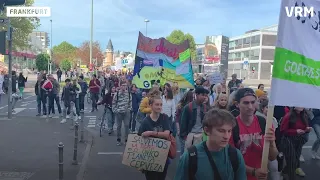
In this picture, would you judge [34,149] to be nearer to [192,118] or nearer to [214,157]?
[192,118]

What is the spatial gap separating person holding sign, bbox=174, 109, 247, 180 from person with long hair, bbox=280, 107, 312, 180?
429 cm

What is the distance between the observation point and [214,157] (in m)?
2.78

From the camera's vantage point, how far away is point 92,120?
50.8 ft

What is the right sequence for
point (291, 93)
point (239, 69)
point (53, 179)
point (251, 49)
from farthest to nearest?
1. point (239, 69)
2. point (251, 49)
3. point (53, 179)
4. point (291, 93)

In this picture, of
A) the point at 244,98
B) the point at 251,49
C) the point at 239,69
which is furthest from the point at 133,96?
the point at 239,69

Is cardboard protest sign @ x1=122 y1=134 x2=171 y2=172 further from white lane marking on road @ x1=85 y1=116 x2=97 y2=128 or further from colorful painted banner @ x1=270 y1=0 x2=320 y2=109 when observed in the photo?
white lane marking on road @ x1=85 y1=116 x2=97 y2=128

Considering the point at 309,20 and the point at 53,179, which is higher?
the point at 309,20

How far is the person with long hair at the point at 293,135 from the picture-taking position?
6.70 metres

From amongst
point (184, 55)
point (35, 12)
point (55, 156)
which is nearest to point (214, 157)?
point (55, 156)

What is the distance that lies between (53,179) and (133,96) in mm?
5779

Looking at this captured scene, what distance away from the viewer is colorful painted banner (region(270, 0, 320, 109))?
3.45 metres

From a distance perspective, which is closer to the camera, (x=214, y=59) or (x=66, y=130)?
(x=66, y=130)

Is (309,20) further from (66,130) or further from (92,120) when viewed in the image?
(92,120)

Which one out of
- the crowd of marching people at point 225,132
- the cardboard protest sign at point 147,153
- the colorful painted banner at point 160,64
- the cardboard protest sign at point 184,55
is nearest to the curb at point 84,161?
the crowd of marching people at point 225,132
